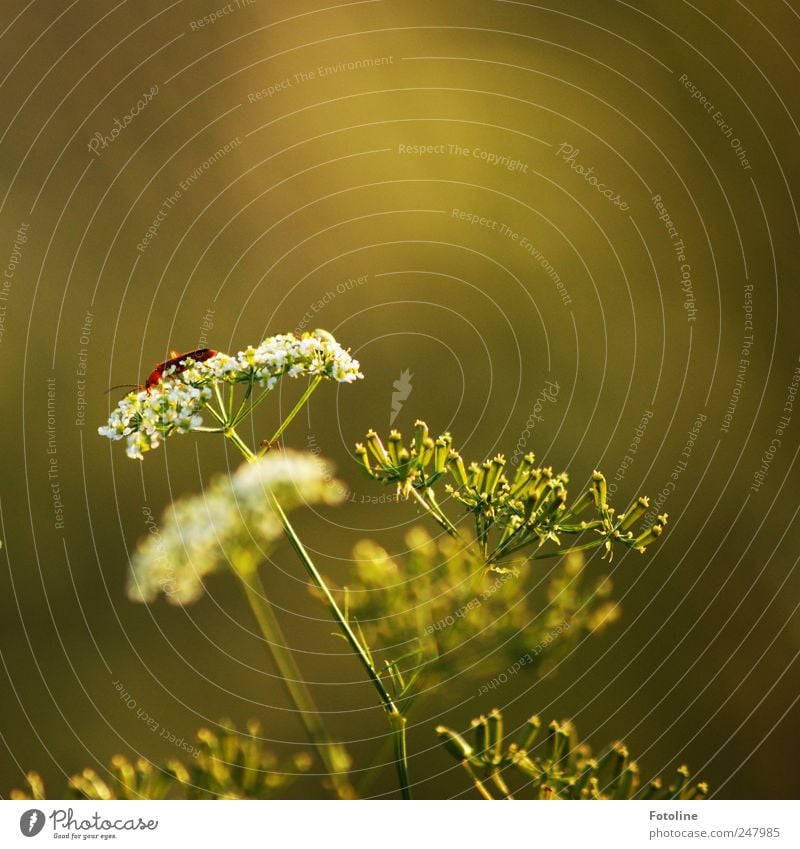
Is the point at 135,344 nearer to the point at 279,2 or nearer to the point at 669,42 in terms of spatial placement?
the point at 279,2

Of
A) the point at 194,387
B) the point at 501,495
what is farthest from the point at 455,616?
the point at 194,387

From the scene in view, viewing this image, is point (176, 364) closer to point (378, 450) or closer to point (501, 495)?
point (378, 450)

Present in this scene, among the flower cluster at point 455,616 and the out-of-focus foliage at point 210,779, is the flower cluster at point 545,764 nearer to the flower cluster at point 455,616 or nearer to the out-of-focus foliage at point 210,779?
the flower cluster at point 455,616

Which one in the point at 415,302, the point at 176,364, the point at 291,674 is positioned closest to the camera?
the point at 176,364

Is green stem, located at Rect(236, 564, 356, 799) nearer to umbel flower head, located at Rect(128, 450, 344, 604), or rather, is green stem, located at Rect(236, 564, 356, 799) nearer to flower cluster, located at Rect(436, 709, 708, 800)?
umbel flower head, located at Rect(128, 450, 344, 604)
